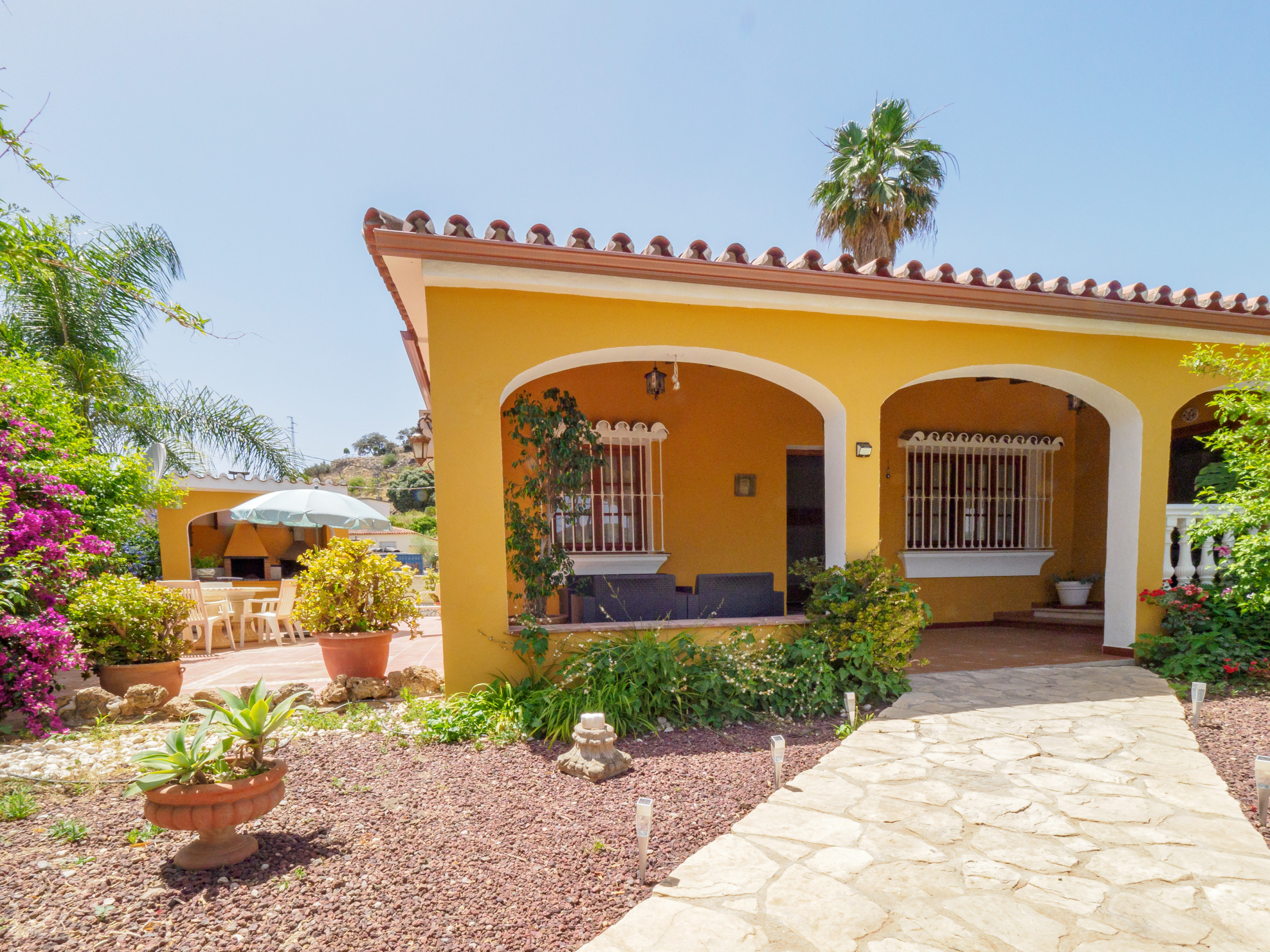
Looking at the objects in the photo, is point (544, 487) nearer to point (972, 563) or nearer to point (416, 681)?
point (416, 681)

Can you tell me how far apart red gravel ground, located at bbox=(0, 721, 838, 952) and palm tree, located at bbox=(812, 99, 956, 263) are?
10269 millimetres

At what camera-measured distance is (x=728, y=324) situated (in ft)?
17.3

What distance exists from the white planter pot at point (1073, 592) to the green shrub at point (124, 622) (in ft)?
33.1

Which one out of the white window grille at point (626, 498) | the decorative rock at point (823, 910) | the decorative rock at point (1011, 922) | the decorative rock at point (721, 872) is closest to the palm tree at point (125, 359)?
the white window grille at point (626, 498)

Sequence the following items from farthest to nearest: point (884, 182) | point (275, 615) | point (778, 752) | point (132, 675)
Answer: point (884, 182), point (275, 615), point (132, 675), point (778, 752)

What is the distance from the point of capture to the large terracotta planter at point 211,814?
2.58 m

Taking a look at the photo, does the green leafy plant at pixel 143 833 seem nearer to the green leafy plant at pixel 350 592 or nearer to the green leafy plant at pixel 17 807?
the green leafy plant at pixel 17 807

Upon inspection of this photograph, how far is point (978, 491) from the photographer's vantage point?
878cm

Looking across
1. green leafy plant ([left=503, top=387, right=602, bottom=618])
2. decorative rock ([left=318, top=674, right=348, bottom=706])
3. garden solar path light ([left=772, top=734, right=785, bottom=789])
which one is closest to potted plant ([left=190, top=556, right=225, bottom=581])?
decorative rock ([left=318, top=674, right=348, bottom=706])

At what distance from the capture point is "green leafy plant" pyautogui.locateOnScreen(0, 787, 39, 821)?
3131 millimetres

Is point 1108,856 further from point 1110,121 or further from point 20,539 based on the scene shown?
point 1110,121

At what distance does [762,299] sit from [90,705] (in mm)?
6162

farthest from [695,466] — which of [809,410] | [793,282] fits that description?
[793,282]

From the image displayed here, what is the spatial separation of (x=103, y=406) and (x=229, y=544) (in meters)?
6.60
